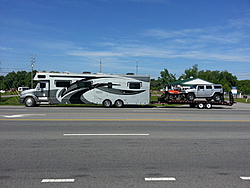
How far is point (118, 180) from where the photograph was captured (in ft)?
14.5

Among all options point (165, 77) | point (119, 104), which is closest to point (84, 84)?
point (119, 104)

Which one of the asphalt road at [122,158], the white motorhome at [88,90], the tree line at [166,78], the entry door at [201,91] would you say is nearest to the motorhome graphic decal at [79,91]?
the white motorhome at [88,90]

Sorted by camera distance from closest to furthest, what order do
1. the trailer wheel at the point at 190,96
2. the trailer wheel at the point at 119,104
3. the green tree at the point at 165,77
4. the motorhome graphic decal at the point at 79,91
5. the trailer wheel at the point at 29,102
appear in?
the trailer wheel at the point at 29,102 → the motorhome graphic decal at the point at 79,91 → the trailer wheel at the point at 119,104 → the trailer wheel at the point at 190,96 → the green tree at the point at 165,77

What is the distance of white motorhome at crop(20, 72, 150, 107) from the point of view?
22.0 m

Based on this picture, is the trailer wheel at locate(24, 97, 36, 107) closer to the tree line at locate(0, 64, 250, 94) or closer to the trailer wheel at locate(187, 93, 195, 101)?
the trailer wheel at locate(187, 93, 195, 101)

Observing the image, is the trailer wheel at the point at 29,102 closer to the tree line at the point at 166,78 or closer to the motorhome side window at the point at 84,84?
the motorhome side window at the point at 84,84

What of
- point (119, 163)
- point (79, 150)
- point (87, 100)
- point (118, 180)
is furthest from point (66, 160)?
point (87, 100)

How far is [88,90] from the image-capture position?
22.5 meters

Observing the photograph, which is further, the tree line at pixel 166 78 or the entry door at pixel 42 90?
the tree line at pixel 166 78

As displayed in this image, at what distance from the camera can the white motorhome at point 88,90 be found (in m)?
22.0

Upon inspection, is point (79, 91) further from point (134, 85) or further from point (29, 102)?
point (134, 85)

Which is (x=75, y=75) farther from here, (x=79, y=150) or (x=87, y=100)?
(x=79, y=150)

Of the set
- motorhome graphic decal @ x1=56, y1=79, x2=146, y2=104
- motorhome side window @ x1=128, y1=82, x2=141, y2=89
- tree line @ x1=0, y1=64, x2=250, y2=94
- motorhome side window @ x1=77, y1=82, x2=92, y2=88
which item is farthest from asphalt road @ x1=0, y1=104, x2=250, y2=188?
tree line @ x1=0, y1=64, x2=250, y2=94

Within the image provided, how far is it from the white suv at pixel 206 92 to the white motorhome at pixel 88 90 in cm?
438
